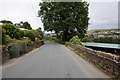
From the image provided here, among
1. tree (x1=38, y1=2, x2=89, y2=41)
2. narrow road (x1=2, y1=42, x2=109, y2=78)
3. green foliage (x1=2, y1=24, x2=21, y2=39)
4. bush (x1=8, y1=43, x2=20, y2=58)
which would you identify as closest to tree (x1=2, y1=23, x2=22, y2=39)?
green foliage (x1=2, y1=24, x2=21, y2=39)

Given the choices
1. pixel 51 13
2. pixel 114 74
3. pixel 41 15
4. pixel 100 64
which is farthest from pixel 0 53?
pixel 41 15

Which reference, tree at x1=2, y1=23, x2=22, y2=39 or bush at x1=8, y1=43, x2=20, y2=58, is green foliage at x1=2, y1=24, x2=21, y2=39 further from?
bush at x1=8, y1=43, x2=20, y2=58

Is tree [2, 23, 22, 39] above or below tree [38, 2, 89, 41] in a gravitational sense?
below

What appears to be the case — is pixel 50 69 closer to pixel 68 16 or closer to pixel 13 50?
pixel 13 50

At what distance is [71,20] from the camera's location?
2330 centimetres

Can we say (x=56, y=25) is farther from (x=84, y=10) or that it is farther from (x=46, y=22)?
(x=84, y=10)

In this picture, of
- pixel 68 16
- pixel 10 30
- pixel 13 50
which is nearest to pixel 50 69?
pixel 13 50

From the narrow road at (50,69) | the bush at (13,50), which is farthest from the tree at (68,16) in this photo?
the narrow road at (50,69)

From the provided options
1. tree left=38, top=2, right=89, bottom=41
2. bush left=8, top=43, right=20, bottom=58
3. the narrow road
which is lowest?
the narrow road

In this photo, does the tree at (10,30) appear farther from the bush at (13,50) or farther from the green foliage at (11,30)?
the bush at (13,50)

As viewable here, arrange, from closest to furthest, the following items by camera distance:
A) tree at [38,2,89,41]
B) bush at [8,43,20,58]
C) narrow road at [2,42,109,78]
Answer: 1. narrow road at [2,42,109,78]
2. bush at [8,43,20,58]
3. tree at [38,2,89,41]

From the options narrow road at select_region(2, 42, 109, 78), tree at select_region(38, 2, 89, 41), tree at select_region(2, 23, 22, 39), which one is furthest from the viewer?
tree at select_region(38, 2, 89, 41)

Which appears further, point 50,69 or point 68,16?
point 68,16

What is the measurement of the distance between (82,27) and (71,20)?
16.1 ft
